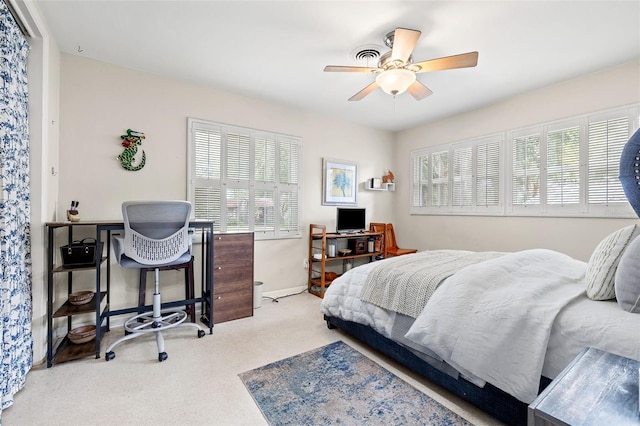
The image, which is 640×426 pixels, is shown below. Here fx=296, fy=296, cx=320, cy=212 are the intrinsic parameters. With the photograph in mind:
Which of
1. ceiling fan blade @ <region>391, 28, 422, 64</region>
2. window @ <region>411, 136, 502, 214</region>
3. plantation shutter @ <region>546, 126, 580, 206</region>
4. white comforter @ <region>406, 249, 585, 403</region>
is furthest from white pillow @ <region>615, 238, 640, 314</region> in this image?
window @ <region>411, 136, 502, 214</region>

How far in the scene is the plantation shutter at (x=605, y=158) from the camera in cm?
283

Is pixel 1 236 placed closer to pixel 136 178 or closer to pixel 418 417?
pixel 136 178

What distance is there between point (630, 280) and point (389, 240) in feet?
11.1

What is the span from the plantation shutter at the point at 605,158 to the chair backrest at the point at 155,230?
3873 millimetres

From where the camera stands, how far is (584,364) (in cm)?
92

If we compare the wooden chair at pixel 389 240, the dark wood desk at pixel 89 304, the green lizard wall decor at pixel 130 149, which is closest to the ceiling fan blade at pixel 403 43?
the dark wood desk at pixel 89 304

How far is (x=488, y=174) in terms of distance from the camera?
3.82 metres

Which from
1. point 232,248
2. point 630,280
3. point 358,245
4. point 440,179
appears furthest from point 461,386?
point 440,179

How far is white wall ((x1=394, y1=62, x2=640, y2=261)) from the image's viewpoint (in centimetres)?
288

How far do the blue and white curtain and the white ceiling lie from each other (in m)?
0.56

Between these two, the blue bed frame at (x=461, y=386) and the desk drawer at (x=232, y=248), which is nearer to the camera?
the blue bed frame at (x=461, y=386)

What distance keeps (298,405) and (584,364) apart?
1.37m

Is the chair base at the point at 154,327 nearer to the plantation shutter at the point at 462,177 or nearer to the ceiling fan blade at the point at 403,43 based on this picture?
the ceiling fan blade at the point at 403,43

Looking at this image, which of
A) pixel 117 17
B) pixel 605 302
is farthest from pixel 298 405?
pixel 117 17
